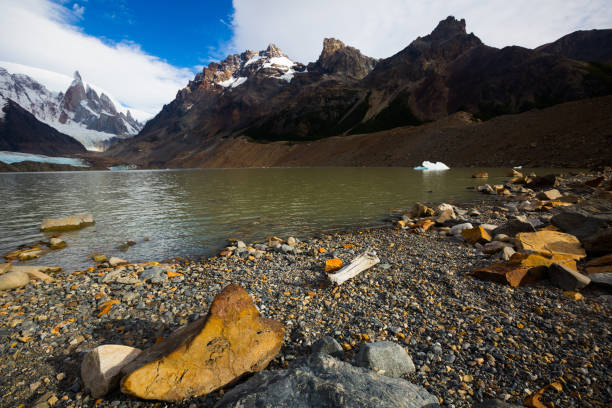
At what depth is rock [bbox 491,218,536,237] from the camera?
9.82m

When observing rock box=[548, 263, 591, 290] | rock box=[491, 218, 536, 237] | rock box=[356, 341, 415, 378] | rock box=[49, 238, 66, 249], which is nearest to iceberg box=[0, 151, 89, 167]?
rock box=[49, 238, 66, 249]

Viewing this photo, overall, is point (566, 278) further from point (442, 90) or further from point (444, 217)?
point (442, 90)

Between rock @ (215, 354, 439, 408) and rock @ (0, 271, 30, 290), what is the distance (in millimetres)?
9360

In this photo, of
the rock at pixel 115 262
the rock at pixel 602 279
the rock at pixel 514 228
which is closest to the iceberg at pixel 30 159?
the rock at pixel 115 262

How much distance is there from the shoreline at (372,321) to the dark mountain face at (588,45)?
745ft

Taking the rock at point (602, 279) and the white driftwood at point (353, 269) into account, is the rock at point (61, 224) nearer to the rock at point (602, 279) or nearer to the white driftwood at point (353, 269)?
the white driftwood at point (353, 269)

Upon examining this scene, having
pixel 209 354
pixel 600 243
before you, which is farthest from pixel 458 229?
pixel 209 354

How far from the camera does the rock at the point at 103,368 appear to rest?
155 inches

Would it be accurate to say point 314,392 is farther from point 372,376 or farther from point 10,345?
point 10,345

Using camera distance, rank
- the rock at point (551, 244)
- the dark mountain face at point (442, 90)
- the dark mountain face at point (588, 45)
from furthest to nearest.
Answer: the dark mountain face at point (588, 45), the dark mountain face at point (442, 90), the rock at point (551, 244)

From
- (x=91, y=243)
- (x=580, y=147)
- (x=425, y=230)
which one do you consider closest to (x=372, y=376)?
(x=425, y=230)

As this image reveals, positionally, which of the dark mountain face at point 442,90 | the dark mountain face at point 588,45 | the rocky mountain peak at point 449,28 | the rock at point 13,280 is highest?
the rocky mountain peak at point 449,28

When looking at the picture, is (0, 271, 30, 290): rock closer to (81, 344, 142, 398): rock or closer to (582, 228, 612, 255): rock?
(81, 344, 142, 398): rock

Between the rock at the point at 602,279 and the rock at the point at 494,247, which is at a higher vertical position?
the rock at the point at 602,279
